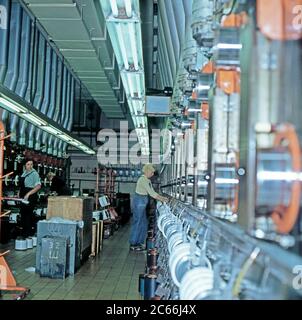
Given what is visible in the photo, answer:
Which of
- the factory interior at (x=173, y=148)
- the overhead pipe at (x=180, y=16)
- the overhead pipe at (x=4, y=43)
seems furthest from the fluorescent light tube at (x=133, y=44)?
the overhead pipe at (x=4, y=43)

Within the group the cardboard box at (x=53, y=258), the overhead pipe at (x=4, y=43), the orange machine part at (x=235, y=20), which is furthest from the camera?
the overhead pipe at (x=4, y=43)

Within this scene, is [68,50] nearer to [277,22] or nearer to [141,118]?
[141,118]

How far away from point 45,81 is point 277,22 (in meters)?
8.98

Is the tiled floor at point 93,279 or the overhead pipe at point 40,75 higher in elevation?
the overhead pipe at point 40,75

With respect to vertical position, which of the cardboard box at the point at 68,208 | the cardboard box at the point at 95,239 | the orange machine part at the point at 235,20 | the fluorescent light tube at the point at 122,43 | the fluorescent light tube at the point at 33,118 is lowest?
the cardboard box at the point at 95,239

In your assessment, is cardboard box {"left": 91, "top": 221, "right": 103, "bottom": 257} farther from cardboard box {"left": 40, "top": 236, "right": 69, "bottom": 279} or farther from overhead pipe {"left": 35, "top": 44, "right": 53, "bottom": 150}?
overhead pipe {"left": 35, "top": 44, "right": 53, "bottom": 150}

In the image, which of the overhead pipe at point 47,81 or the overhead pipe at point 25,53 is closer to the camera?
the overhead pipe at point 25,53

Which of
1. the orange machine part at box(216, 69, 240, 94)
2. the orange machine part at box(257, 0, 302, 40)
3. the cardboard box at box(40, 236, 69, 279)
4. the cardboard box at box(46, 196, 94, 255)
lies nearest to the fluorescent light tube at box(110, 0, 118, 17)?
the cardboard box at box(46, 196, 94, 255)

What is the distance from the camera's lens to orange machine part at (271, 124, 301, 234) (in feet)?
4.67

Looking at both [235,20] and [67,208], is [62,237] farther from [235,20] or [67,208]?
[235,20]

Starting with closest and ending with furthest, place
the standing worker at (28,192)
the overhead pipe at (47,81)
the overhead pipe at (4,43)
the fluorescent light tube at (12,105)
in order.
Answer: the fluorescent light tube at (12,105), the overhead pipe at (4,43), the standing worker at (28,192), the overhead pipe at (47,81)

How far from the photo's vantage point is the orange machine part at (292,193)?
4.67 ft

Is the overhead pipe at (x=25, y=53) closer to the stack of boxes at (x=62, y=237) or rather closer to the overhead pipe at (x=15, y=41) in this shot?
the overhead pipe at (x=15, y=41)

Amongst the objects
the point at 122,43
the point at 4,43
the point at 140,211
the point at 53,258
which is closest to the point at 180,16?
the point at 122,43
